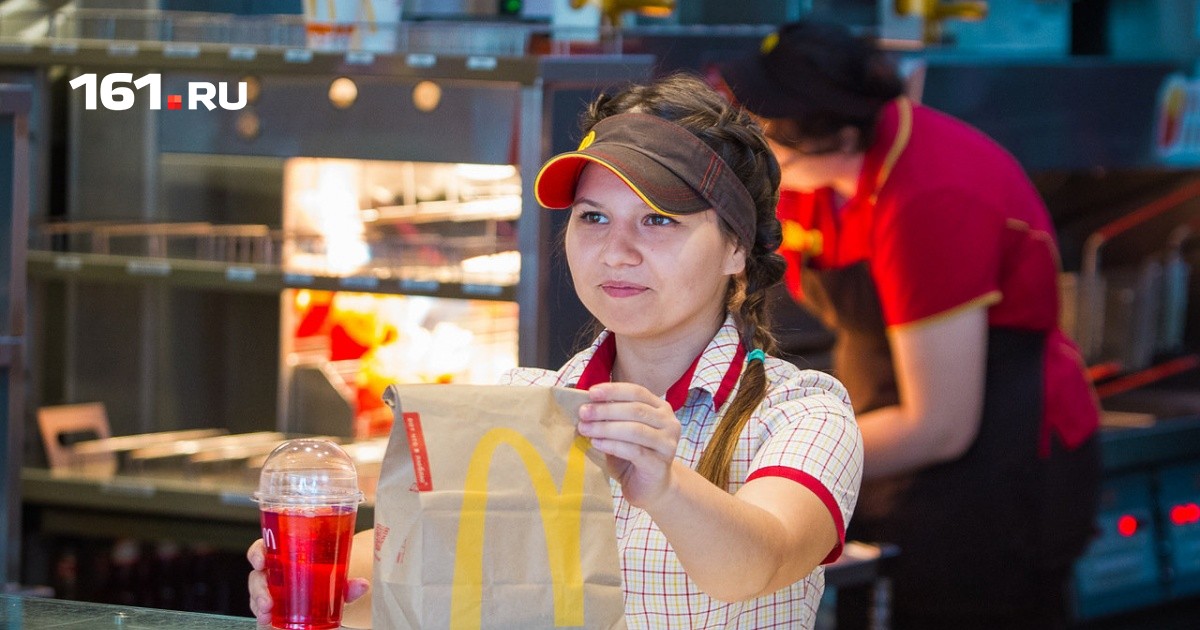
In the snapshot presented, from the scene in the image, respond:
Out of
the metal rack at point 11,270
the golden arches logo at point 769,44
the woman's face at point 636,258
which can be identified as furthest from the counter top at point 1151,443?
the woman's face at point 636,258

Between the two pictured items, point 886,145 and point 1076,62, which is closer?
point 886,145

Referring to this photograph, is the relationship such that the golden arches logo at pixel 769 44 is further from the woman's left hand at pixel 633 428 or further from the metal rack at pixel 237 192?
the woman's left hand at pixel 633 428

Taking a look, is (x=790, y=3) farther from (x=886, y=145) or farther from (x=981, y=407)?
(x=981, y=407)

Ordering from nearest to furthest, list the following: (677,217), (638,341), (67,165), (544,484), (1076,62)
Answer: (544,484)
(677,217)
(638,341)
(67,165)
(1076,62)

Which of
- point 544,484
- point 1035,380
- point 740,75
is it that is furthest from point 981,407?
point 544,484

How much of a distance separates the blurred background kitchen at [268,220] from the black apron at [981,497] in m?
0.24

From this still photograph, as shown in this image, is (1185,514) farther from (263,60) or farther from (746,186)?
(746,186)

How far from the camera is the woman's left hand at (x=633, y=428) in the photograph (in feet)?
3.94

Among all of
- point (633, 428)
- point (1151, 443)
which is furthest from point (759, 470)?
point (1151, 443)

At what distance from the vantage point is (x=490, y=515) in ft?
3.94

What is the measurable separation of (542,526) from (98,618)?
60cm

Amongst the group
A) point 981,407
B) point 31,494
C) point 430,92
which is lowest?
point 31,494

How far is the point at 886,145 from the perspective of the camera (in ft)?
11.8

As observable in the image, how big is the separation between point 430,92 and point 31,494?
1.40 m
